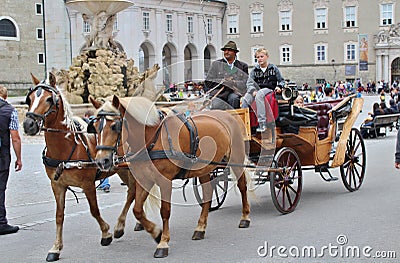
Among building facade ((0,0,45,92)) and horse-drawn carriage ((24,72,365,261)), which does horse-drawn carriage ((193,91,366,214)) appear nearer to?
horse-drawn carriage ((24,72,365,261))

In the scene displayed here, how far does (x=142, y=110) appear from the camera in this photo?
6520 millimetres

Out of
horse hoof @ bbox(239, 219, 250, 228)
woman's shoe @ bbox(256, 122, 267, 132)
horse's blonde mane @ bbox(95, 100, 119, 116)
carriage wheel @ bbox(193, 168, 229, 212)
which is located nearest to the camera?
horse's blonde mane @ bbox(95, 100, 119, 116)

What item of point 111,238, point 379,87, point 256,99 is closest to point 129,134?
point 111,238

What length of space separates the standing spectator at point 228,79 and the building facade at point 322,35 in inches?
2044

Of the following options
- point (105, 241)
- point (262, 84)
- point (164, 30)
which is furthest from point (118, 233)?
point (164, 30)

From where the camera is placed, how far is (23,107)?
2516 cm

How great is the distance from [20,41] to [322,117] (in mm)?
55439

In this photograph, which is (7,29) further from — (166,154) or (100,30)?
(166,154)

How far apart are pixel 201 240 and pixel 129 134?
1.73 m

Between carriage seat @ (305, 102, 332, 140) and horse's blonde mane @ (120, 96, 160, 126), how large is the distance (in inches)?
177

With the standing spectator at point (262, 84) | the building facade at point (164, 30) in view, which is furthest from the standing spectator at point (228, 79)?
the building facade at point (164, 30)

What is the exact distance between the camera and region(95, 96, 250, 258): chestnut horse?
20.8 ft

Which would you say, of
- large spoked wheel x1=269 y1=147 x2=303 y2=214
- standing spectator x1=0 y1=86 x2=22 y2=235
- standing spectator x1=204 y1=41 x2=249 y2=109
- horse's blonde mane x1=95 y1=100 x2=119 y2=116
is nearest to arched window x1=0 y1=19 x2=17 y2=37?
standing spectator x1=0 y1=86 x2=22 y2=235

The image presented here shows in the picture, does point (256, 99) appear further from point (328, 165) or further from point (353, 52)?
point (353, 52)
